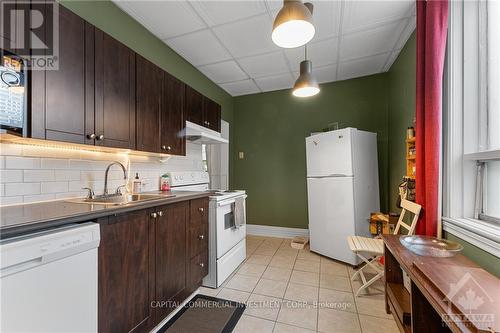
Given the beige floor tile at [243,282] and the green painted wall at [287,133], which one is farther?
the green painted wall at [287,133]

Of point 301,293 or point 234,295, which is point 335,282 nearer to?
point 301,293

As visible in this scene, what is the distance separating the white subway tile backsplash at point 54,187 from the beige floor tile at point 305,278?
227 cm

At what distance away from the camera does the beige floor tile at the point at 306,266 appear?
2603mm

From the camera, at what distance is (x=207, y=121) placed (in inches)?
112

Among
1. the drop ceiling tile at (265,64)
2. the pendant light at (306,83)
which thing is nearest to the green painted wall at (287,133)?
the drop ceiling tile at (265,64)

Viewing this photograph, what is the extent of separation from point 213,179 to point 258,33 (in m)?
2.39

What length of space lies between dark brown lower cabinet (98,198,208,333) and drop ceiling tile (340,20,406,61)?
2533 mm

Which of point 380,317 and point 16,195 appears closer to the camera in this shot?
point 16,195

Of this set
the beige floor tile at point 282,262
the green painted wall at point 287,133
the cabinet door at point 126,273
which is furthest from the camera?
the green painted wall at point 287,133

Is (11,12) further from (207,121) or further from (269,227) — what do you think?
(269,227)

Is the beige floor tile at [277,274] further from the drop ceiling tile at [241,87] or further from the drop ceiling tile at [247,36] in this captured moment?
the drop ceiling tile at [241,87]

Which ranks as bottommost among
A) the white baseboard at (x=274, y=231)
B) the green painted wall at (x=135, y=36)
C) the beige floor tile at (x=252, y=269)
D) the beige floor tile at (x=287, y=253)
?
the beige floor tile at (x=287, y=253)

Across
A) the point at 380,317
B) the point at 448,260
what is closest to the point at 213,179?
the point at 380,317

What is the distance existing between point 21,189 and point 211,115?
2061 millimetres
